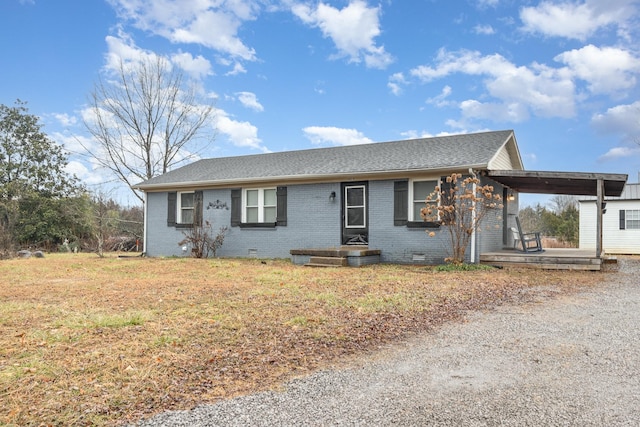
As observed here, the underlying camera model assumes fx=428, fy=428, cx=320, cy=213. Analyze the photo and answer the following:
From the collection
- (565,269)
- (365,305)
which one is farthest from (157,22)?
(565,269)

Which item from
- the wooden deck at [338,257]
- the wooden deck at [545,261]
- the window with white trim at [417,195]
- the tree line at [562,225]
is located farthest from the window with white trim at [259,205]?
the tree line at [562,225]

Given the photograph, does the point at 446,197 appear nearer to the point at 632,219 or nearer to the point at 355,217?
the point at 355,217

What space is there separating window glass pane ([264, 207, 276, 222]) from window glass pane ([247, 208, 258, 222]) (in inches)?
13.3

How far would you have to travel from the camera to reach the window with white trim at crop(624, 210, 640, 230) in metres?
18.0

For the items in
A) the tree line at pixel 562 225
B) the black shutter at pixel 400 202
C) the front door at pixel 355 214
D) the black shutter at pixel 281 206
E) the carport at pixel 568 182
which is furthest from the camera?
the tree line at pixel 562 225

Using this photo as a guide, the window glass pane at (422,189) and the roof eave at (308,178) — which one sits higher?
the roof eave at (308,178)

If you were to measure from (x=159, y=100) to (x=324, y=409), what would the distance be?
22560 mm

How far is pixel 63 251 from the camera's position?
20.1m

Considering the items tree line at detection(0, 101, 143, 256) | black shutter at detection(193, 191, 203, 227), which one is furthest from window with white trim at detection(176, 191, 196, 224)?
tree line at detection(0, 101, 143, 256)

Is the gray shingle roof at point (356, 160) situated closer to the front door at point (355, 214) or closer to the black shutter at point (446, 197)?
the black shutter at point (446, 197)

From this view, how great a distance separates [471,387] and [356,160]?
416 inches

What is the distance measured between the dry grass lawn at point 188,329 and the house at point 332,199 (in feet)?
10.2

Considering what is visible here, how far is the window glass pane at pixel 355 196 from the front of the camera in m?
12.3

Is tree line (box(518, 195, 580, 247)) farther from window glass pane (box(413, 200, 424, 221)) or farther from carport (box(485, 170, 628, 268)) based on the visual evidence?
window glass pane (box(413, 200, 424, 221))
